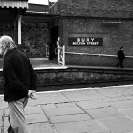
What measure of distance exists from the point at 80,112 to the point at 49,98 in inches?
71.6

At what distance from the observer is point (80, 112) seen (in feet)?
19.0

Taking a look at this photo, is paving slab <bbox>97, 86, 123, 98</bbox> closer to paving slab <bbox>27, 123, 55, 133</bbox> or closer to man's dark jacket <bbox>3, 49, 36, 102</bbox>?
paving slab <bbox>27, 123, 55, 133</bbox>

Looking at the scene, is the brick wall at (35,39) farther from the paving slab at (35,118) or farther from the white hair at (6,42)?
the white hair at (6,42)

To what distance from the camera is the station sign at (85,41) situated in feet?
51.6

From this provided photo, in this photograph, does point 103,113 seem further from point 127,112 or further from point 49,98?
point 49,98

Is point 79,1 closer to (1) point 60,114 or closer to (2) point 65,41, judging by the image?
(2) point 65,41

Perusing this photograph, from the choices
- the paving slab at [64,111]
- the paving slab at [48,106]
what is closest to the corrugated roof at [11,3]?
the paving slab at [48,106]

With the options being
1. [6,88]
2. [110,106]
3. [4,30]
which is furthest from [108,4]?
[6,88]

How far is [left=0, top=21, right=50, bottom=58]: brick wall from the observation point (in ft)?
66.2

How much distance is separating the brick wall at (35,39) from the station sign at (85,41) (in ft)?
17.0

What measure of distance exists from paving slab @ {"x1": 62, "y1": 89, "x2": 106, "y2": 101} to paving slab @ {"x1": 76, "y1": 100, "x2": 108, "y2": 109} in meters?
0.43

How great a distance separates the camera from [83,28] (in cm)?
1605

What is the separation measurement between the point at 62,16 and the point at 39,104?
9804 millimetres

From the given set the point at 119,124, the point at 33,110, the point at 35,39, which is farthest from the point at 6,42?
the point at 35,39
